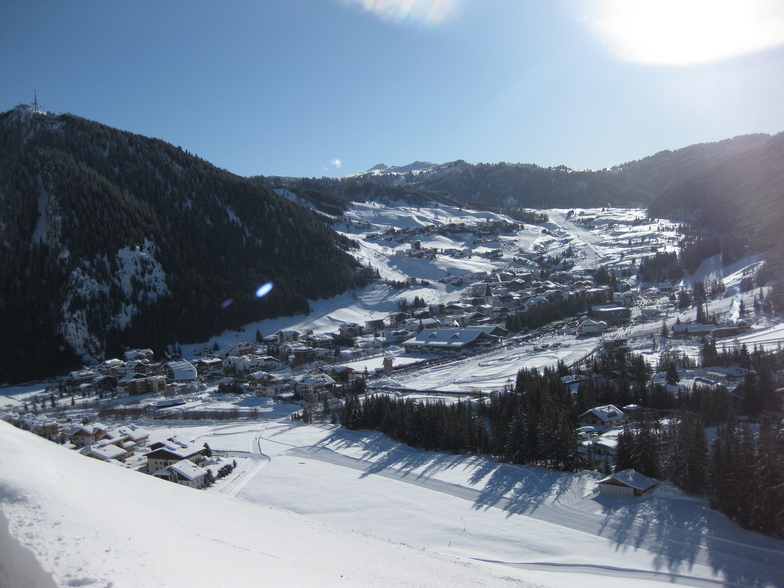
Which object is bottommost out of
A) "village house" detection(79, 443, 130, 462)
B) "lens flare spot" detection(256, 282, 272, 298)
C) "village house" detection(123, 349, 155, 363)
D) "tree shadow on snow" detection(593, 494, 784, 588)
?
"tree shadow on snow" detection(593, 494, 784, 588)

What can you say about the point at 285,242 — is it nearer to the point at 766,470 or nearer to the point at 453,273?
the point at 453,273

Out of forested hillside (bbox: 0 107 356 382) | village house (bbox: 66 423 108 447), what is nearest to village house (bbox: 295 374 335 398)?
village house (bbox: 66 423 108 447)

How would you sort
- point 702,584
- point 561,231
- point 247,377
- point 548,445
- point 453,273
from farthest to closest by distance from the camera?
point 561,231
point 453,273
point 247,377
point 548,445
point 702,584

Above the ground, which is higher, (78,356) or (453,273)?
(453,273)

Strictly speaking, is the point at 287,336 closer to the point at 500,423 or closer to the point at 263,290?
the point at 263,290

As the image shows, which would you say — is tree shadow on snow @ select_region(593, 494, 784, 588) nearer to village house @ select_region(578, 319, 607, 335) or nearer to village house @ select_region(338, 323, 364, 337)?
village house @ select_region(578, 319, 607, 335)

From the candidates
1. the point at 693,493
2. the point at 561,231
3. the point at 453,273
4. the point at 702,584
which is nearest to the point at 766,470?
the point at 693,493
